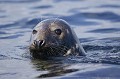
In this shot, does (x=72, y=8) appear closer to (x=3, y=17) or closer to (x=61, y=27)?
(x=3, y=17)

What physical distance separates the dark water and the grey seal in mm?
185

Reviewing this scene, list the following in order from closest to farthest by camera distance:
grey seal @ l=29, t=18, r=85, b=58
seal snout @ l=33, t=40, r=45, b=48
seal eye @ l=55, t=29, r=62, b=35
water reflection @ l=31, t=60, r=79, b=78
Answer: water reflection @ l=31, t=60, r=79, b=78, seal snout @ l=33, t=40, r=45, b=48, grey seal @ l=29, t=18, r=85, b=58, seal eye @ l=55, t=29, r=62, b=35

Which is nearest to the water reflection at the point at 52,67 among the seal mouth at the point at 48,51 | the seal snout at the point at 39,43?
the seal mouth at the point at 48,51

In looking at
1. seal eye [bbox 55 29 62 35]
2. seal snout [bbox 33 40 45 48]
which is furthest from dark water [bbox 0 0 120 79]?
seal eye [bbox 55 29 62 35]

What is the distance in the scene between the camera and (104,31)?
40.8 ft

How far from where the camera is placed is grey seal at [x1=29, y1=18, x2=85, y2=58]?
7.79 meters

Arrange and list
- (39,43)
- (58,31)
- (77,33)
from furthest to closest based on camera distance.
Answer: (77,33)
(58,31)
(39,43)

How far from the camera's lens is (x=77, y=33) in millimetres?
12227

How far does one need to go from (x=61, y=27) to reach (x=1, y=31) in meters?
4.68

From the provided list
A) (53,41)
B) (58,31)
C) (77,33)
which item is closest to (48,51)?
(53,41)

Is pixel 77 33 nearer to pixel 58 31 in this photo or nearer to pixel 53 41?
pixel 58 31

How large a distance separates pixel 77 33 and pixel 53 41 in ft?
14.1

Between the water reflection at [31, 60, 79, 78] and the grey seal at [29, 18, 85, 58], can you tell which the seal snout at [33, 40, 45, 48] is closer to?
the grey seal at [29, 18, 85, 58]

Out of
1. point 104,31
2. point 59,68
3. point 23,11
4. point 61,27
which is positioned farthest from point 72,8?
point 59,68
